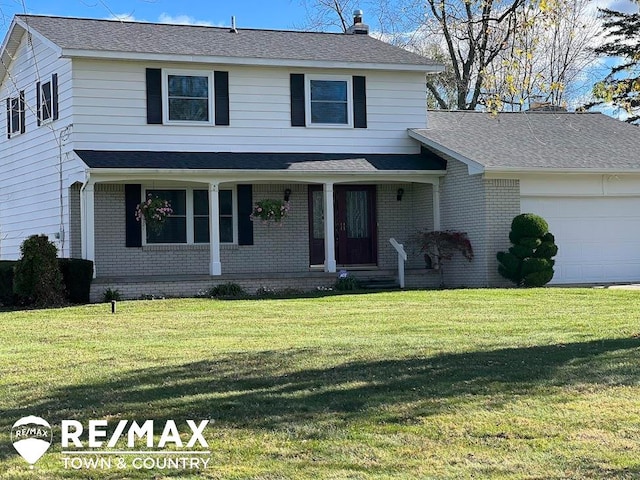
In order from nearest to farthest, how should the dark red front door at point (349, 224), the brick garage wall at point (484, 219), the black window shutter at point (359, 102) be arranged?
the brick garage wall at point (484, 219), the black window shutter at point (359, 102), the dark red front door at point (349, 224)

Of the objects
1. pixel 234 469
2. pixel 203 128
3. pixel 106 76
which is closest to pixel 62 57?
pixel 106 76

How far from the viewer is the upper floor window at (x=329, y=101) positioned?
74.4 feet

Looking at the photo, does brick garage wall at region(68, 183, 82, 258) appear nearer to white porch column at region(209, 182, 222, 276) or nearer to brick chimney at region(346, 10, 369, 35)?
white porch column at region(209, 182, 222, 276)

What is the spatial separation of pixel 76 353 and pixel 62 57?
11.2m

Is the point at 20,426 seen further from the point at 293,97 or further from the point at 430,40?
the point at 430,40

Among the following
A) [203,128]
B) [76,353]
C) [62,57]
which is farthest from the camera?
[203,128]

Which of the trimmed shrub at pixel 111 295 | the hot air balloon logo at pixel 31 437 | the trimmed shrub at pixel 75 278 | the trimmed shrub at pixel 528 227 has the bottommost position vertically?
the hot air balloon logo at pixel 31 437

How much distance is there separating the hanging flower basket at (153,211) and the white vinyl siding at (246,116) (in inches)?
48.5

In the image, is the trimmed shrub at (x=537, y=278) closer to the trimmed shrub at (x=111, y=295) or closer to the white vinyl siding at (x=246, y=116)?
the white vinyl siding at (x=246, y=116)

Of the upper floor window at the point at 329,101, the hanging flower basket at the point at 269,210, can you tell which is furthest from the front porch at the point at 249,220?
the upper floor window at the point at 329,101

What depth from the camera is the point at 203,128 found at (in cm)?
2166

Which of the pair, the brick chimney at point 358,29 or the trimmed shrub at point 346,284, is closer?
the trimmed shrub at point 346,284

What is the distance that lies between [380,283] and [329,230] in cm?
171

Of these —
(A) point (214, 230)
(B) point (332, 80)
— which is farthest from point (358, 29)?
(A) point (214, 230)
